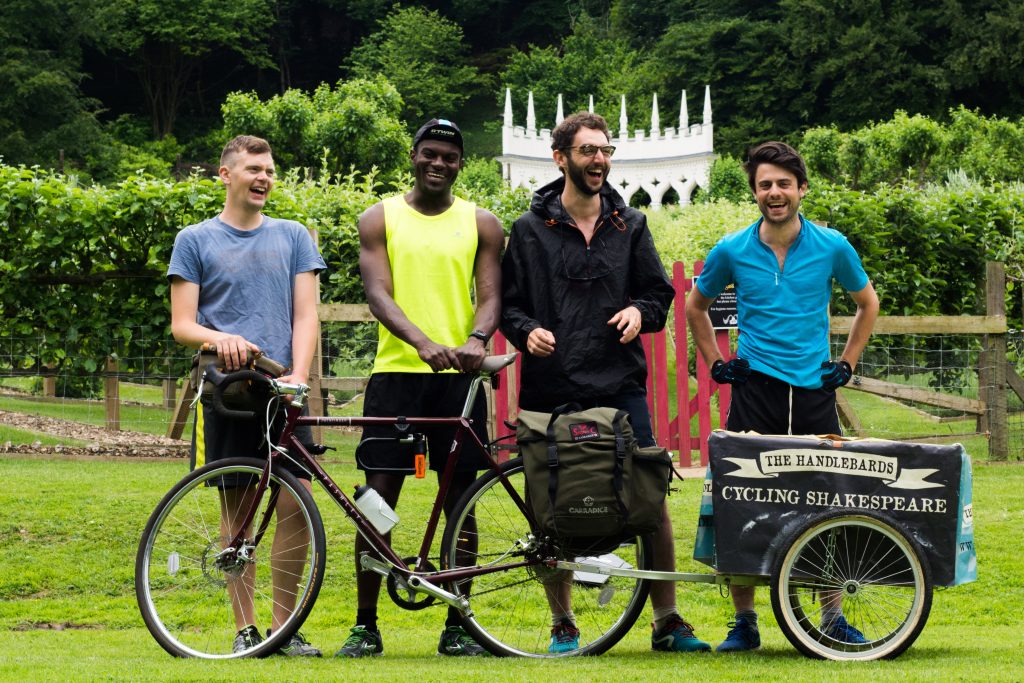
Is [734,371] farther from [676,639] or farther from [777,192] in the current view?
[676,639]

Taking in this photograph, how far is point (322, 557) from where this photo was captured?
4867mm

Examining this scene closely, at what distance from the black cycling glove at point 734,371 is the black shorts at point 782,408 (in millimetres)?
31

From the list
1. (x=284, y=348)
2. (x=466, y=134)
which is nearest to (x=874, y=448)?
(x=284, y=348)

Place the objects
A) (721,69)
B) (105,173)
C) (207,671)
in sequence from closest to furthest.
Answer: (207,671) < (105,173) < (721,69)

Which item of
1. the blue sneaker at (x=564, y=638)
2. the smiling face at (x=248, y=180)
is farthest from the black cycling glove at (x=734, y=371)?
the smiling face at (x=248, y=180)

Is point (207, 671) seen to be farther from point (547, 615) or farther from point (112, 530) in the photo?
point (112, 530)

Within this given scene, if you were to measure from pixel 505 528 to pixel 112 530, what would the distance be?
149 inches

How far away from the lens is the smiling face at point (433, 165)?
16.9 ft

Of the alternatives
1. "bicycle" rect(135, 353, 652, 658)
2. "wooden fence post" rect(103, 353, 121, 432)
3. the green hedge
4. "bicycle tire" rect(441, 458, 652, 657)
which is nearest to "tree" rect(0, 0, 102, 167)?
"wooden fence post" rect(103, 353, 121, 432)

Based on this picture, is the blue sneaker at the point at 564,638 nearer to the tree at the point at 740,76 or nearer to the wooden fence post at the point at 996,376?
the wooden fence post at the point at 996,376

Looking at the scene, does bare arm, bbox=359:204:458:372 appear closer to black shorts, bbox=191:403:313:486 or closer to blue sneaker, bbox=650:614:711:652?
black shorts, bbox=191:403:313:486

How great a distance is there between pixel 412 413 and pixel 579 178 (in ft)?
3.53

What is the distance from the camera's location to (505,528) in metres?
5.07

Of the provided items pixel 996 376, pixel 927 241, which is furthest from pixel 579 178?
pixel 927 241
